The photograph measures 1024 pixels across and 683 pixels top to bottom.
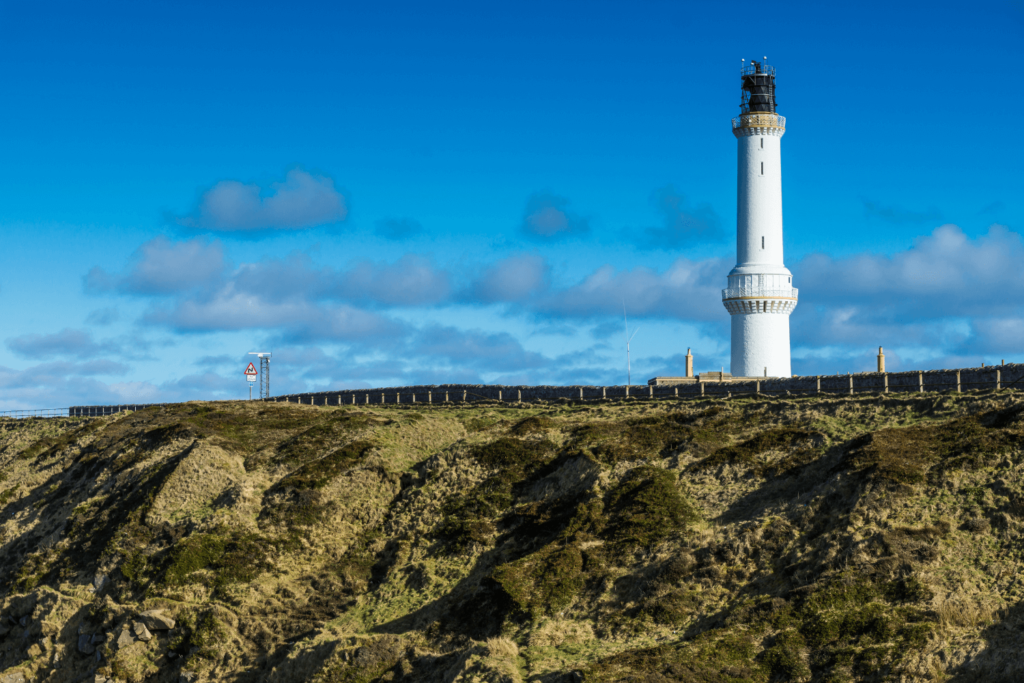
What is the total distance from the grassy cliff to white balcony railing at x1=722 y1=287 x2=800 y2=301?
16330mm

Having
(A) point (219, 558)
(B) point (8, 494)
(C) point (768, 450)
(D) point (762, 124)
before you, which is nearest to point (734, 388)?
(C) point (768, 450)

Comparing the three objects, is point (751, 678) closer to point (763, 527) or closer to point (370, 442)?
point (763, 527)

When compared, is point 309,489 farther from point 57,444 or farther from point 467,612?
point 57,444

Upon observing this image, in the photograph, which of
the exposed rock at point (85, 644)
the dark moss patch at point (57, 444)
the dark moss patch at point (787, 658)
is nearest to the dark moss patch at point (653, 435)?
the dark moss patch at point (787, 658)

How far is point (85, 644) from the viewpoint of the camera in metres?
36.1

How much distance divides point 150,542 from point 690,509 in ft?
76.4

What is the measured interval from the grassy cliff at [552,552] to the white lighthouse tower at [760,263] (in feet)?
54.0

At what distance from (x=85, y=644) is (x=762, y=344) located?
48497 mm

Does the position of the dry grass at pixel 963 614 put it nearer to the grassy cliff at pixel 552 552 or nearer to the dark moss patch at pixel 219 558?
the grassy cliff at pixel 552 552

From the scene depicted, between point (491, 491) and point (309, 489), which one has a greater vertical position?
point (491, 491)

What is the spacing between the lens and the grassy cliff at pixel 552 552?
89.4 ft

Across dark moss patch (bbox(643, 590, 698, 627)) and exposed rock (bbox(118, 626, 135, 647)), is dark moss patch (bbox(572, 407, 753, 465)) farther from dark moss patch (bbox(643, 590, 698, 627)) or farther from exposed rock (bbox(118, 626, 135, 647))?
exposed rock (bbox(118, 626, 135, 647))

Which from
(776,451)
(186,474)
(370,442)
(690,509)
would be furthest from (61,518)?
(776,451)

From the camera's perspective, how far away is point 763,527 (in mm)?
32875
